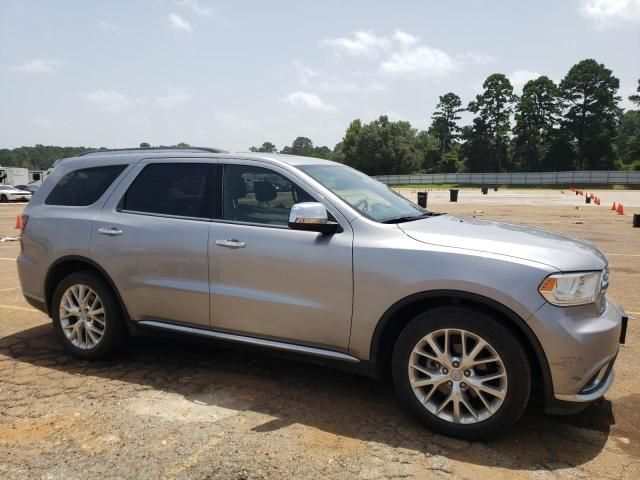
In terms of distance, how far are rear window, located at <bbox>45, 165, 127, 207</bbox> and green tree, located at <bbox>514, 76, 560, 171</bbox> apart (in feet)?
305

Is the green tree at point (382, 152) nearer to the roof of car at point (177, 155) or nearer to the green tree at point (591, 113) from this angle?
the green tree at point (591, 113)

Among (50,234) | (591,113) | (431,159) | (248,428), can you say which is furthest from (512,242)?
(431,159)

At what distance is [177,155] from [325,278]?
5.81 ft

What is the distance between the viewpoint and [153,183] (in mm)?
4406

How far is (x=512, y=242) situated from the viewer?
3.27m

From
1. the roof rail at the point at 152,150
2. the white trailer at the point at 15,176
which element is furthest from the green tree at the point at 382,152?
the roof rail at the point at 152,150

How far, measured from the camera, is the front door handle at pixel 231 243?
12.4 ft

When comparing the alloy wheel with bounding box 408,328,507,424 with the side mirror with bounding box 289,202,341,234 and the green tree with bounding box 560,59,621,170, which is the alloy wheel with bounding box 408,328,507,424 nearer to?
the side mirror with bounding box 289,202,341,234

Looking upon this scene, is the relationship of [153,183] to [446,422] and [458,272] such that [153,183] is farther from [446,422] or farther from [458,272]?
[446,422]

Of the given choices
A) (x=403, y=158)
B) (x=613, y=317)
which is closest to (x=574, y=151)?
(x=403, y=158)

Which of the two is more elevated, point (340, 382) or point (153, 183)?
point (153, 183)

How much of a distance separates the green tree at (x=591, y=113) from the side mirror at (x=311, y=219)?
290 ft

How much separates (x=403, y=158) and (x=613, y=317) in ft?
316

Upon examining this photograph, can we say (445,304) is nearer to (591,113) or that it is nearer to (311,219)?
(311,219)
